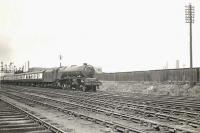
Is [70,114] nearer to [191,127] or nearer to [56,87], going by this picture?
[191,127]

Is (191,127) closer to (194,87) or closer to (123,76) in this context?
(194,87)

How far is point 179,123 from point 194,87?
17789mm

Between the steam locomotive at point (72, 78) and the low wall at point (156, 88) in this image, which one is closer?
the low wall at point (156, 88)

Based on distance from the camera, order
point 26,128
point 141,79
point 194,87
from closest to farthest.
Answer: point 26,128
point 194,87
point 141,79

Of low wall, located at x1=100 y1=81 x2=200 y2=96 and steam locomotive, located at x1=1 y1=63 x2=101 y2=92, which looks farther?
steam locomotive, located at x1=1 y1=63 x2=101 y2=92

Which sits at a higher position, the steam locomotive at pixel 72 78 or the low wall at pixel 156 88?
the steam locomotive at pixel 72 78

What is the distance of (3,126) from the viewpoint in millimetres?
10109

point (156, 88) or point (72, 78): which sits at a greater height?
point (72, 78)

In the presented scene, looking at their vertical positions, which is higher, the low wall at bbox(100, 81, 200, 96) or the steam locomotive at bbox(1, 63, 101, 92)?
the steam locomotive at bbox(1, 63, 101, 92)

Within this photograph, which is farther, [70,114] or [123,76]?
[123,76]

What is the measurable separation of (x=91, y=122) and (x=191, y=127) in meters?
3.73

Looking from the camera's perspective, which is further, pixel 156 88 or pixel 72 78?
pixel 72 78

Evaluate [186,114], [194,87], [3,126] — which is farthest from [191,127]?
[194,87]

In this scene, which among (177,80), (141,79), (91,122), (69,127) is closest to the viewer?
(69,127)
